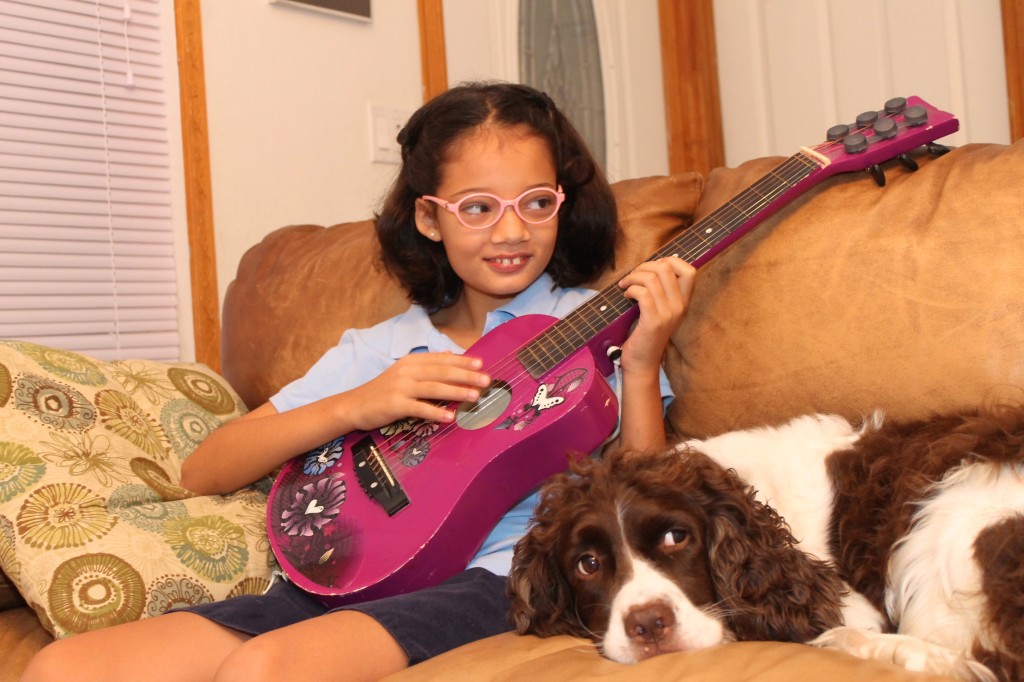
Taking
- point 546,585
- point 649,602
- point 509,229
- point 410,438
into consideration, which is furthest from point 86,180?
point 649,602

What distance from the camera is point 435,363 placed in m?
2.11

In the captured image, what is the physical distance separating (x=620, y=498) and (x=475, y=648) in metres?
0.35

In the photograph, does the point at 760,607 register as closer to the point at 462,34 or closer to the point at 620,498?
the point at 620,498

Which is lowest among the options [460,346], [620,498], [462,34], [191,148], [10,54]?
[620,498]

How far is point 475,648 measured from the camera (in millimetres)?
1680

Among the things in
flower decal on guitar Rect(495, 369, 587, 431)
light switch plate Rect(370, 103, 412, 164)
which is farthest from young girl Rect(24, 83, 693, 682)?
light switch plate Rect(370, 103, 412, 164)

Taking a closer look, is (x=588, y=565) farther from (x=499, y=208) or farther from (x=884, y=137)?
(x=884, y=137)

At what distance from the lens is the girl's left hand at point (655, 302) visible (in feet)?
6.85

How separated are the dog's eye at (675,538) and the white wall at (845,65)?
11.4ft

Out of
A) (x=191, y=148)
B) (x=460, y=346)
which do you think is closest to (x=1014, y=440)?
(x=460, y=346)

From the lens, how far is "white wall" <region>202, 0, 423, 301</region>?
391cm

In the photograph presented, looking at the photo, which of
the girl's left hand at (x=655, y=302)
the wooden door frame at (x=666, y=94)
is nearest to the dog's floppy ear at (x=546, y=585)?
the girl's left hand at (x=655, y=302)

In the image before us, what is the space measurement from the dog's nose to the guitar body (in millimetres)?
500

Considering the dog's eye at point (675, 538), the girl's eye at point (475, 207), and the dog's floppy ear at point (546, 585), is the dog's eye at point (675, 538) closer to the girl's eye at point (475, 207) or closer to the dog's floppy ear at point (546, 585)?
the dog's floppy ear at point (546, 585)
